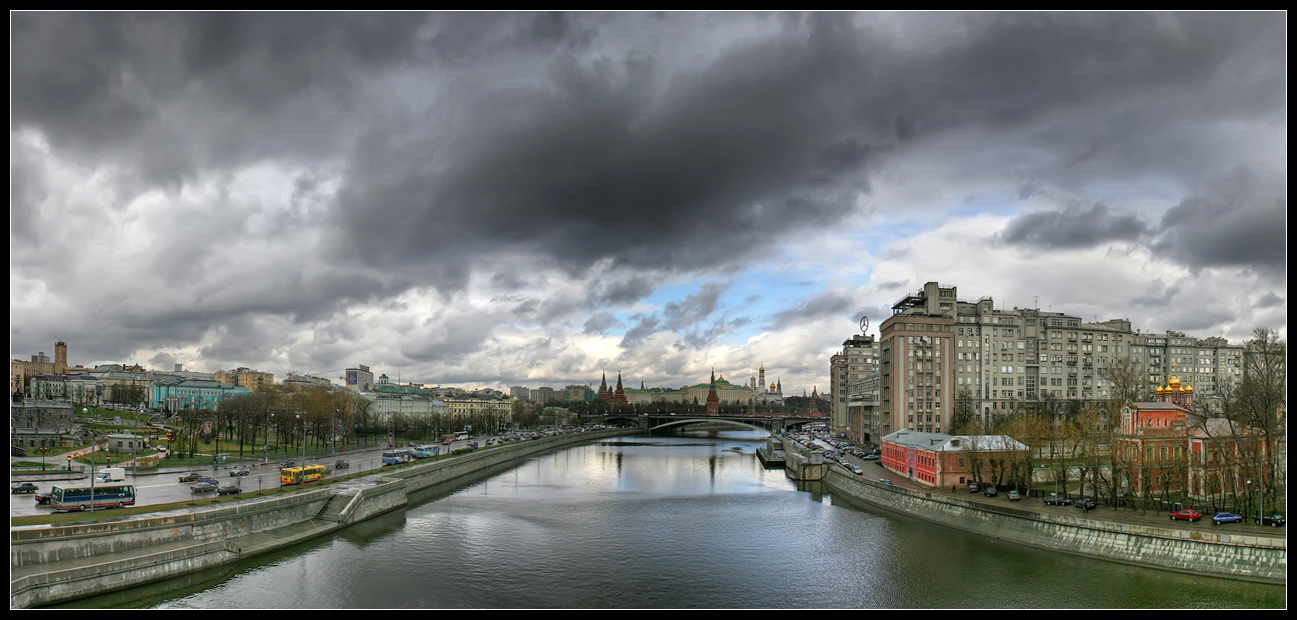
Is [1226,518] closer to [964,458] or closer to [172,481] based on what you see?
[964,458]

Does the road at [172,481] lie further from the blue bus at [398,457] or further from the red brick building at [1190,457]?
the red brick building at [1190,457]

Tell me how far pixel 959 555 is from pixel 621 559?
59.9ft

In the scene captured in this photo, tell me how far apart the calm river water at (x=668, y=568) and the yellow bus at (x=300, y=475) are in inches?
276

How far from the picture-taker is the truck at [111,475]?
4662 centimetres

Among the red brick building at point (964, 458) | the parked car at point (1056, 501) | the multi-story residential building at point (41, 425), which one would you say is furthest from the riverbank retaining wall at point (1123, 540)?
the multi-story residential building at point (41, 425)

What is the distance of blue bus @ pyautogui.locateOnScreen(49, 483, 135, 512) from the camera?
37656 millimetres

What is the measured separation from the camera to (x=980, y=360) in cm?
9619

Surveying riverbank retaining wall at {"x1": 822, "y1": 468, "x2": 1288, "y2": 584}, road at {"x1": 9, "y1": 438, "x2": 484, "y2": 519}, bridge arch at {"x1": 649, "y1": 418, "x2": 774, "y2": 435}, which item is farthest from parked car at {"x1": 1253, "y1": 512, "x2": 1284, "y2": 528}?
bridge arch at {"x1": 649, "y1": 418, "x2": 774, "y2": 435}

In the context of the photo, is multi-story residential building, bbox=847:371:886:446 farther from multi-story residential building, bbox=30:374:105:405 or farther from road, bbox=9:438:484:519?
multi-story residential building, bbox=30:374:105:405

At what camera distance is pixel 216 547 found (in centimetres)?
3475

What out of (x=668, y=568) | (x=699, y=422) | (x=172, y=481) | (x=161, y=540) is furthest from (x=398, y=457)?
(x=699, y=422)

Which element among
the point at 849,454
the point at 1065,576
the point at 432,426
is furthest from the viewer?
the point at 432,426

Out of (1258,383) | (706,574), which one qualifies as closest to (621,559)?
(706,574)
